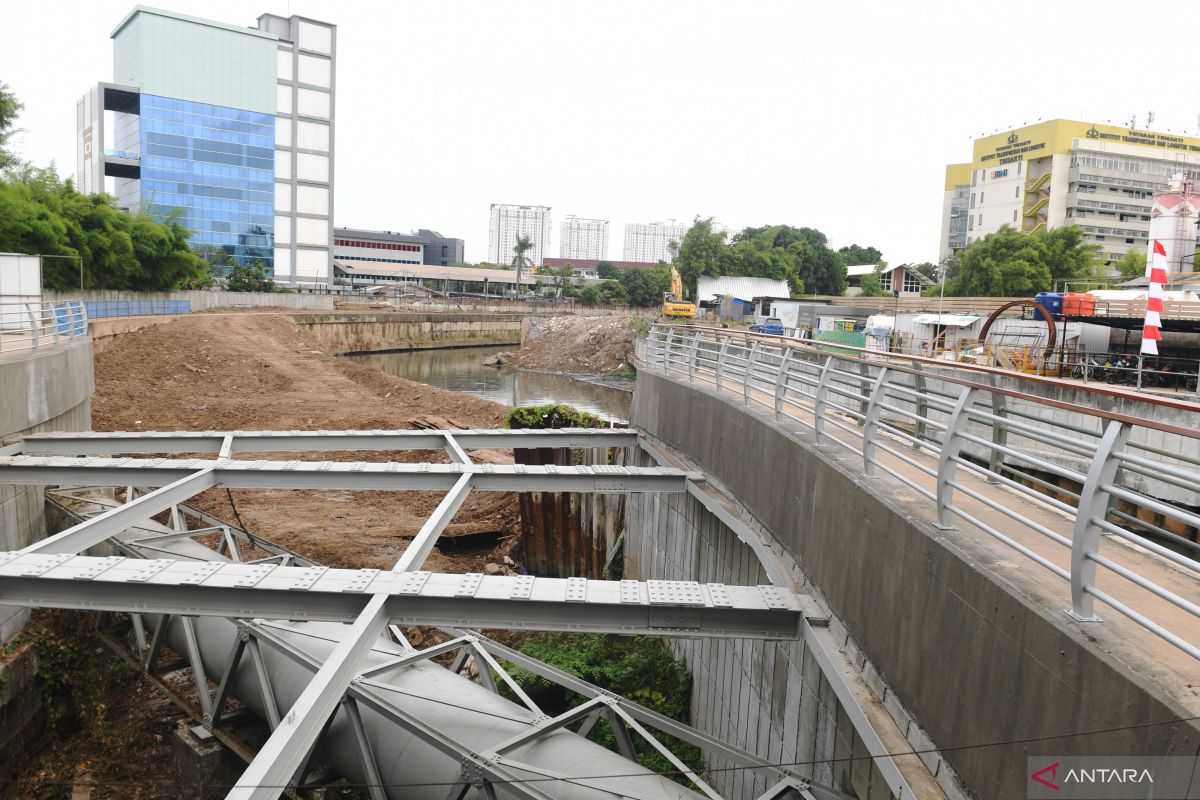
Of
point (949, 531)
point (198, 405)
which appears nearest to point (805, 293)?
point (198, 405)

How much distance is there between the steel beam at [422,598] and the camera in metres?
6.94

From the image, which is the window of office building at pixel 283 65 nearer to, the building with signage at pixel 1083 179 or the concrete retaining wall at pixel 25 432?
the building with signage at pixel 1083 179

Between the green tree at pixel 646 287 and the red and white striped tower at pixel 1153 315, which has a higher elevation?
the green tree at pixel 646 287

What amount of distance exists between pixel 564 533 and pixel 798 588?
9.25 meters

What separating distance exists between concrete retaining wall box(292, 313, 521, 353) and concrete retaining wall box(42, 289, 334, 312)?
486 centimetres

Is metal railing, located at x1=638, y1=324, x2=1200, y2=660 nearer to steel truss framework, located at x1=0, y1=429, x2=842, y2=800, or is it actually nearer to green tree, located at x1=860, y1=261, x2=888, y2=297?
steel truss framework, located at x1=0, y1=429, x2=842, y2=800

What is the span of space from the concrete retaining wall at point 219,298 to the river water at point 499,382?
8.02 meters

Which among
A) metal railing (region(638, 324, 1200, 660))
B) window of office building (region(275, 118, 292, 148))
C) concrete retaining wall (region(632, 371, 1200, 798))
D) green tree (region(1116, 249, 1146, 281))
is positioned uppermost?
window of office building (region(275, 118, 292, 148))

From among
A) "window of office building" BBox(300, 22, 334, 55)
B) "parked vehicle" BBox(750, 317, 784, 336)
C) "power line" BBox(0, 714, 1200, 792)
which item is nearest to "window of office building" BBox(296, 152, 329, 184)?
"window of office building" BBox(300, 22, 334, 55)

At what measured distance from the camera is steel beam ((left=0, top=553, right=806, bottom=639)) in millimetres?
6941

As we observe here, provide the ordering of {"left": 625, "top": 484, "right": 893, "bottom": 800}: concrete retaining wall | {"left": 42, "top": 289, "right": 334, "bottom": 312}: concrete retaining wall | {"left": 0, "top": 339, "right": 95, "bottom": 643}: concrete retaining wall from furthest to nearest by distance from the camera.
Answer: {"left": 42, "top": 289, "right": 334, "bottom": 312}: concrete retaining wall, {"left": 0, "top": 339, "right": 95, "bottom": 643}: concrete retaining wall, {"left": 625, "top": 484, "right": 893, "bottom": 800}: concrete retaining wall

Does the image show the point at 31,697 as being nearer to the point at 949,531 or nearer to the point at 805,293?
the point at 949,531

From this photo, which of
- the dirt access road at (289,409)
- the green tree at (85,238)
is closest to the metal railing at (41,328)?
the dirt access road at (289,409)

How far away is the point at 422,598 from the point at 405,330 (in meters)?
70.3
